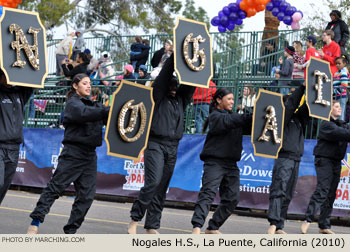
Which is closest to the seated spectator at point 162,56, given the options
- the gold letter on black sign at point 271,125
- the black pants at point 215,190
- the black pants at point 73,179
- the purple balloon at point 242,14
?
the purple balloon at point 242,14

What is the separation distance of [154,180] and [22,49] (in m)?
2.09

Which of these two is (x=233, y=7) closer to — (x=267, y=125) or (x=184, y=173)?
(x=184, y=173)

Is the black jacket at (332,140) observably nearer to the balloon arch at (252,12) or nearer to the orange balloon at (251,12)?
the balloon arch at (252,12)

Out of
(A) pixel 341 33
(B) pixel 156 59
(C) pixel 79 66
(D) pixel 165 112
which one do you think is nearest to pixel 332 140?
(D) pixel 165 112

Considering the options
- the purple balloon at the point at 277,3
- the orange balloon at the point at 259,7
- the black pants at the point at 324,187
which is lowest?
the black pants at the point at 324,187

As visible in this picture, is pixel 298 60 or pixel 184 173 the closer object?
pixel 184 173

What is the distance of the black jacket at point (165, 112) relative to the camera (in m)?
7.82

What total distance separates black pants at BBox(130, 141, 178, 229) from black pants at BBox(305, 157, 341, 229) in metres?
2.77

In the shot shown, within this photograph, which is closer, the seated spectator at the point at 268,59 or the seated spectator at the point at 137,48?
the seated spectator at the point at 268,59

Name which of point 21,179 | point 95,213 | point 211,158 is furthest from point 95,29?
point 211,158

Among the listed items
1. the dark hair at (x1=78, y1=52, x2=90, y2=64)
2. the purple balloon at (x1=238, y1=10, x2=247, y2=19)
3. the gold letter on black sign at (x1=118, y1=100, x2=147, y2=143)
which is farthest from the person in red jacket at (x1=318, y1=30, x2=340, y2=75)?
the gold letter on black sign at (x1=118, y1=100, x2=147, y2=143)

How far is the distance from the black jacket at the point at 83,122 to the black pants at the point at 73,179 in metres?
0.11

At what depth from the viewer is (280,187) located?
916 centimetres

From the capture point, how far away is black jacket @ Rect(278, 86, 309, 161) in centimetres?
902
